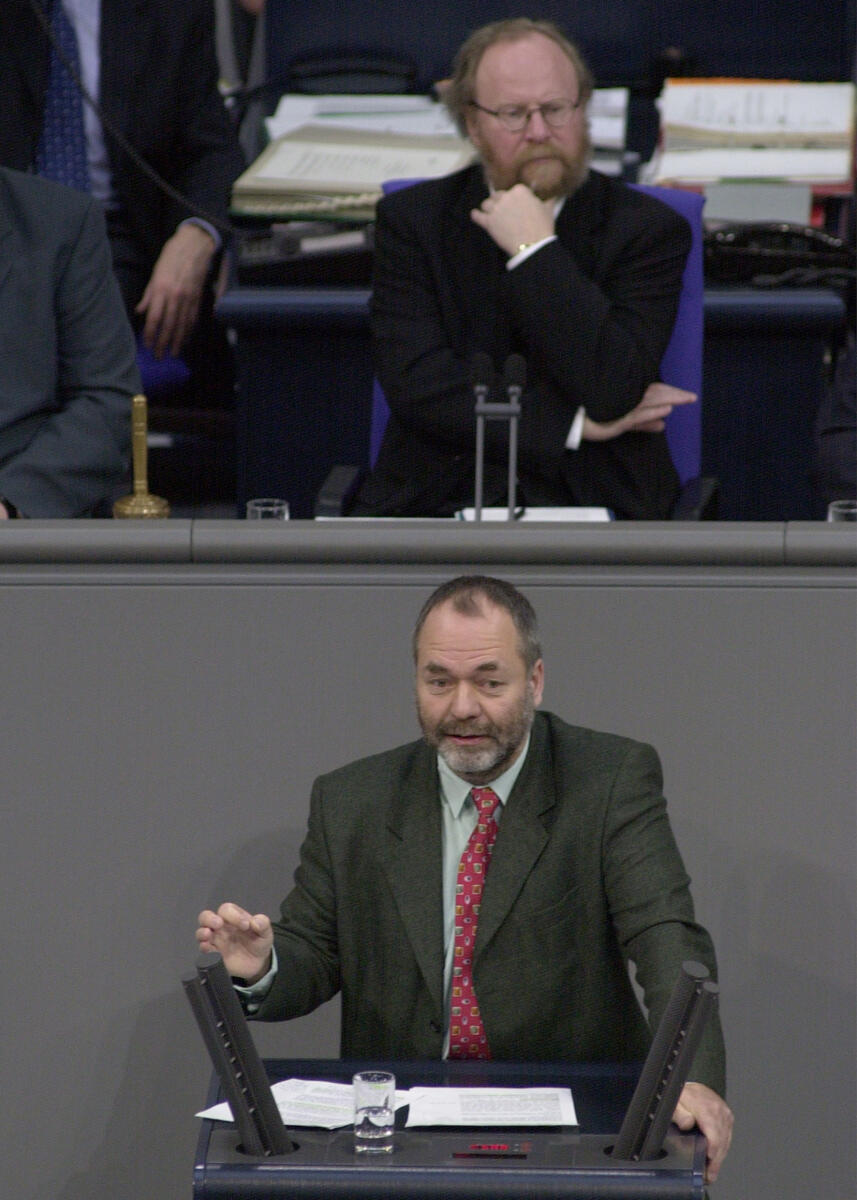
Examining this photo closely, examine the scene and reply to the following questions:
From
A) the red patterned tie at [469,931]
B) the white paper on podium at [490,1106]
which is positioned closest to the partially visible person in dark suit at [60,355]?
the red patterned tie at [469,931]

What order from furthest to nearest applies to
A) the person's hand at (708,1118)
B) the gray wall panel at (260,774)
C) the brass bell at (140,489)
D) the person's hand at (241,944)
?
1. the brass bell at (140,489)
2. the gray wall panel at (260,774)
3. the person's hand at (241,944)
4. the person's hand at (708,1118)

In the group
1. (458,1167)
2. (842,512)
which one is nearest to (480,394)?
(842,512)

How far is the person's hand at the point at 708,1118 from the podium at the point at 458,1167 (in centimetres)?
2

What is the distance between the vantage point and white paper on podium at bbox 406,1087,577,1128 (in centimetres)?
191

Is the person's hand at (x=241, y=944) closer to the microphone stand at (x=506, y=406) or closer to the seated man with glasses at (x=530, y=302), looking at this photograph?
the microphone stand at (x=506, y=406)

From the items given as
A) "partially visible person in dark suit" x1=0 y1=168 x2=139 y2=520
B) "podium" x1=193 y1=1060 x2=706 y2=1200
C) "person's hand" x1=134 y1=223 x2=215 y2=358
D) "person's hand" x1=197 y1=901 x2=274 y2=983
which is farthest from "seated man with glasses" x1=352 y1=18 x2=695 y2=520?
"podium" x1=193 y1=1060 x2=706 y2=1200

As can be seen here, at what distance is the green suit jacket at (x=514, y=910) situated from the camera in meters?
2.25

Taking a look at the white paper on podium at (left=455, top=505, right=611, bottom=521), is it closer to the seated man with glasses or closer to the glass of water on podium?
the seated man with glasses

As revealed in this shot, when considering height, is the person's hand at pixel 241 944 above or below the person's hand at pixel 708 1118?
above

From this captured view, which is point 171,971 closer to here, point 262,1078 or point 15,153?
point 262,1078

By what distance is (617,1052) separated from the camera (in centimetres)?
229

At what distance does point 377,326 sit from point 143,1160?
61.4 inches

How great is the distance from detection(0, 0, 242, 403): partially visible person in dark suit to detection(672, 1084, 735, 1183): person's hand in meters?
2.60

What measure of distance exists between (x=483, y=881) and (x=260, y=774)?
1.35ft
